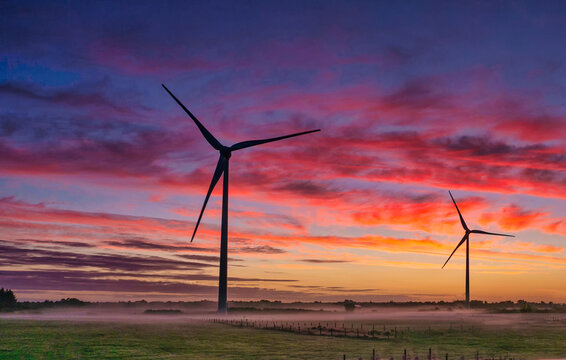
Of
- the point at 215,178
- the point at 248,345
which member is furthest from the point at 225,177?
the point at 248,345

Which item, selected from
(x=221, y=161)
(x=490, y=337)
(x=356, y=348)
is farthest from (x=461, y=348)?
(x=221, y=161)

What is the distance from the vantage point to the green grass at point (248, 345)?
86.3m

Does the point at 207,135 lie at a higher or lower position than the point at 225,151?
higher

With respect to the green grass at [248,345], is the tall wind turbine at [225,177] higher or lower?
higher

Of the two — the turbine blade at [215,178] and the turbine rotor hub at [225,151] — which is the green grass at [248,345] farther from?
the turbine rotor hub at [225,151]

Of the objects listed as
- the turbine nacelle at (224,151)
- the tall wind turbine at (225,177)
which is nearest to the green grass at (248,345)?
the tall wind turbine at (225,177)

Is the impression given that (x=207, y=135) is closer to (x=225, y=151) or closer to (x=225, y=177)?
(x=225, y=151)

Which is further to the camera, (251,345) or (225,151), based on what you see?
(225,151)

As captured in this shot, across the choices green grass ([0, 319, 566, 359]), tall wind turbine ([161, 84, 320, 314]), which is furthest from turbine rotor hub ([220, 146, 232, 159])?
green grass ([0, 319, 566, 359])

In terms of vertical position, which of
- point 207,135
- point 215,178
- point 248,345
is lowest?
point 248,345

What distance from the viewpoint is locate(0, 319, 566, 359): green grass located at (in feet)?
283

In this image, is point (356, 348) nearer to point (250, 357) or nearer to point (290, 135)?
point (250, 357)

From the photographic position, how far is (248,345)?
100 m

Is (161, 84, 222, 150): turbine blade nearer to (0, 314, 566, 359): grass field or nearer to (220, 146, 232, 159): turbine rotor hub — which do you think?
(220, 146, 232, 159): turbine rotor hub
